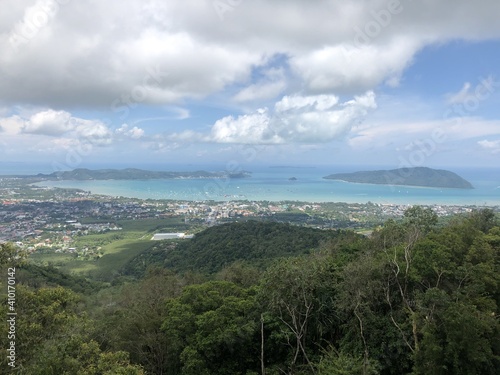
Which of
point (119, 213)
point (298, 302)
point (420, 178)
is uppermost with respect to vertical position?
point (420, 178)

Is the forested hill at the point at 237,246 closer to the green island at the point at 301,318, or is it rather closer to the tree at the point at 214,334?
the green island at the point at 301,318

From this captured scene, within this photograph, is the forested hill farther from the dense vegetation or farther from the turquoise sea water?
the turquoise sea water

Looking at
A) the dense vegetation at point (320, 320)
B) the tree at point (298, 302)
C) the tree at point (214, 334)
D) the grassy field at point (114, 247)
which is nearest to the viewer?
the dense vegetation at point (320, 320)

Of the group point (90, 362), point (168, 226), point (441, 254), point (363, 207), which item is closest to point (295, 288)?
point (441, 254)

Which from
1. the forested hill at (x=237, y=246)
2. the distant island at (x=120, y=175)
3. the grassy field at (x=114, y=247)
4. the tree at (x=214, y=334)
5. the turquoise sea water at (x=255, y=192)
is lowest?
the grassy field at (x=114, y=247)

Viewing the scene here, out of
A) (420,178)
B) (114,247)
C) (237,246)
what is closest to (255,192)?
(420,178)

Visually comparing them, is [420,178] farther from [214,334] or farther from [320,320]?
[214,334]

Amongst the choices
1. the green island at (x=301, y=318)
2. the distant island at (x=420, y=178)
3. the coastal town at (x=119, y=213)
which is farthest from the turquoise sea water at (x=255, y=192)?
the green island at (x=301, y=318)
